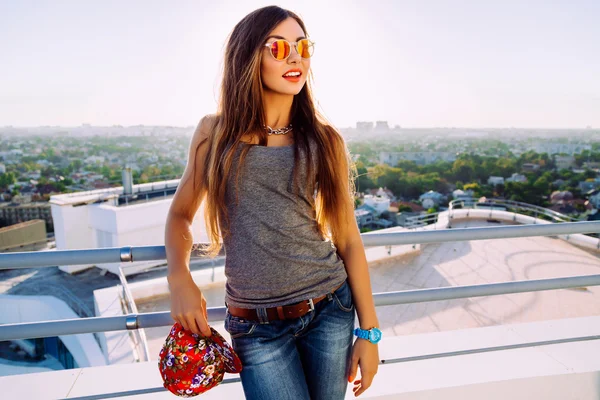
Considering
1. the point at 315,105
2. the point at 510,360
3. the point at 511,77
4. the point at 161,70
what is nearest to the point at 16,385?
the point at 315,105

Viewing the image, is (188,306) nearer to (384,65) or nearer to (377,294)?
(377,294)

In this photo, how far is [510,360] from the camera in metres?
1.79

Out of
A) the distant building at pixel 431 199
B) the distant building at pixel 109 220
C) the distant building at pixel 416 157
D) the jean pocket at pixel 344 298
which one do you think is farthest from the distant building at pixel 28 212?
the distant building at pixel 416 157

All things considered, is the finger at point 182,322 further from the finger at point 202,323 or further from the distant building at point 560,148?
the distant building at point 560,148

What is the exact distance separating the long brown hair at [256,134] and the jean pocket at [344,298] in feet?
0.51

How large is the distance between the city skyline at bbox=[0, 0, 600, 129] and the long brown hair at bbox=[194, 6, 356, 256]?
67.3 feet

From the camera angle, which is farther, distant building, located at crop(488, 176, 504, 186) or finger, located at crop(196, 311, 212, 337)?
distant building, located at crop(488, 176, 504, 186)

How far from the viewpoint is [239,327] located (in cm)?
109

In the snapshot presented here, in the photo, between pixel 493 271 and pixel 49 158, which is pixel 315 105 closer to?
pixel 493 271

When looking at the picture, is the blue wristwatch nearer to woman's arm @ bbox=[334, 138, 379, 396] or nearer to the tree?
woman's arm @ bbox=[334, 138, 379, 396]

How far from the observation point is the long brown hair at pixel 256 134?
1.13 m

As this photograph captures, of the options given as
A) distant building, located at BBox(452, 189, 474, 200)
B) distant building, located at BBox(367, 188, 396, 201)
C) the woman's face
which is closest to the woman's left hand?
the woman's face

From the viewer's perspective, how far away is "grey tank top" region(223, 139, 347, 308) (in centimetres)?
108

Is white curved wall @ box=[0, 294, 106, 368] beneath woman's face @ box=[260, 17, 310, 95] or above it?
beneath
